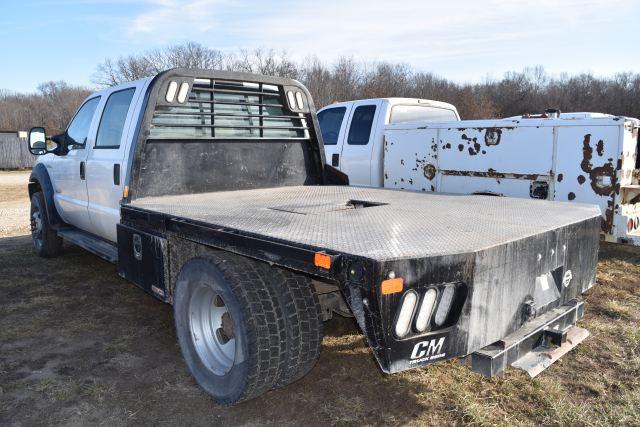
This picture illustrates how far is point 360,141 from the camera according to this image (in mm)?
7391

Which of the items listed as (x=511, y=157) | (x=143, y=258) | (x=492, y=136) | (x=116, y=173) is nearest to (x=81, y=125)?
(x=116, y=173)

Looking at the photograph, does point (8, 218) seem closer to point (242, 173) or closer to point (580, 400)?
point (242, 173)

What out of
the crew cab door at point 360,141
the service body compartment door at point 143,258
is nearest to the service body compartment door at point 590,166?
the crew cab door at point 360,141

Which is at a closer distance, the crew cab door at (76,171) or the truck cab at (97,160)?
the truck cab at (97,160)

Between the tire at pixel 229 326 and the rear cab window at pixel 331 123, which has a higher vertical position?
the rear cab window at pixel 331 123

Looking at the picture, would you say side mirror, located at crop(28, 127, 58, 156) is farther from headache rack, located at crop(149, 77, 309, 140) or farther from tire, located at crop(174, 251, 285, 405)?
tire, located at crop(174, 251, 285, 405)

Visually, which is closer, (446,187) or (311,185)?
(311,185)

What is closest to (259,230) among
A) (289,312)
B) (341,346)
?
(289,312)

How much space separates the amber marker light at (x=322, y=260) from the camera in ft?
7.01

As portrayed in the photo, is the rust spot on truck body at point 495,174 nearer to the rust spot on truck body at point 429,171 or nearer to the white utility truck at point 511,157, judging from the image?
the white utility truck at point 511,157

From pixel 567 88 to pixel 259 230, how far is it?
249 feet

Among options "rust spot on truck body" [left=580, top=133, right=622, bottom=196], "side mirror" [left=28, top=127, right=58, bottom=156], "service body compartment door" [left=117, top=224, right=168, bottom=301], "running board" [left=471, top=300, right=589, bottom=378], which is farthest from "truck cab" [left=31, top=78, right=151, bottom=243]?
"rust spot on truck body" [left=580, top=133, right=622, bottom=196]

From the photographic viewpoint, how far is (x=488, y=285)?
236 cm

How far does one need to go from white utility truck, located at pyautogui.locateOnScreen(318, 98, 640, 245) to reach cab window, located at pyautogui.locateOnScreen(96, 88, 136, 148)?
3421mm
